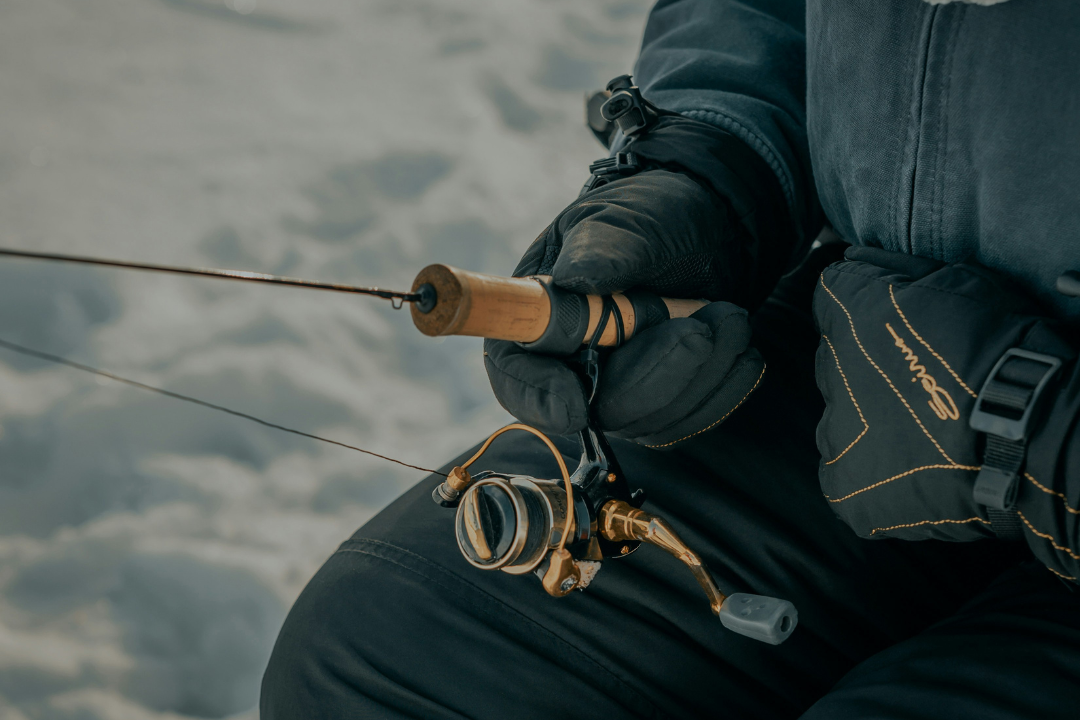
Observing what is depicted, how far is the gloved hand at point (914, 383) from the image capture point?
0.64 metres

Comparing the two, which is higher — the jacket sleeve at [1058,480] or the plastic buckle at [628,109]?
the plastic buckle at [628,109]

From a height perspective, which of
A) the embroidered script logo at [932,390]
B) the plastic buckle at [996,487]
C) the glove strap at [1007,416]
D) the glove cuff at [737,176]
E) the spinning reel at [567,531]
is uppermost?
the glove cuff at [737,176]

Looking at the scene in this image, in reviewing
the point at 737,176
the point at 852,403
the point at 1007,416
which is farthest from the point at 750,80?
the point at 1007,416

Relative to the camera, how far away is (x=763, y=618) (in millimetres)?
688

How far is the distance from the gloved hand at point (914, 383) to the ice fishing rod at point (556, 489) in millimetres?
142

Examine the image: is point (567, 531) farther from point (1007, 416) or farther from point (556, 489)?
point (1007, 416)

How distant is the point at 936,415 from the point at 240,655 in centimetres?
106

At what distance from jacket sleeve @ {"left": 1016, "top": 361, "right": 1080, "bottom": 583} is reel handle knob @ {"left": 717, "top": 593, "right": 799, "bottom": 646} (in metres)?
0.21

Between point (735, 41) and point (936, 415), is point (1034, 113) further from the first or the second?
point (735, 41)

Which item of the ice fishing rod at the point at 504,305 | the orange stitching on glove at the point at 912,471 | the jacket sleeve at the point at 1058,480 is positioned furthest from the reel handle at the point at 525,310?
the jacket sleeve at the point at 1058,480

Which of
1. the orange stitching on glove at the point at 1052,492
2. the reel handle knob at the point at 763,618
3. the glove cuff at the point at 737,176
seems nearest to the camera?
the orange stitching on glove at the point at 1052,492

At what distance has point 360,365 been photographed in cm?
162

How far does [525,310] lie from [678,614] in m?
0.36

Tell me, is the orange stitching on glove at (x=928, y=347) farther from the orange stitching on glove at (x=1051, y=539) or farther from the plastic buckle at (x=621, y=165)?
the plastic buckle at (x=621, y=165)
